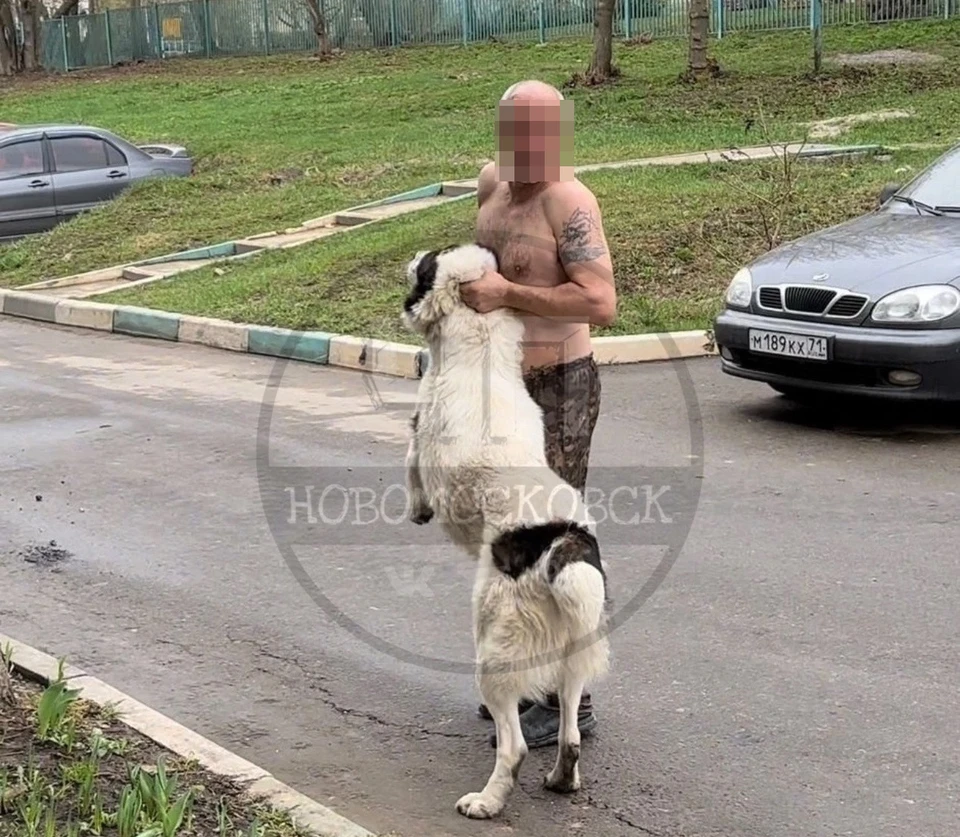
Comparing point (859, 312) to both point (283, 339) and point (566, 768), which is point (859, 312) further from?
point (283, 339)

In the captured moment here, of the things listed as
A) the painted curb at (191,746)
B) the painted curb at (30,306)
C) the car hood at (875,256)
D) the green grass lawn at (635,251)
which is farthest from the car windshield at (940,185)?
the painted curb at (30,306)

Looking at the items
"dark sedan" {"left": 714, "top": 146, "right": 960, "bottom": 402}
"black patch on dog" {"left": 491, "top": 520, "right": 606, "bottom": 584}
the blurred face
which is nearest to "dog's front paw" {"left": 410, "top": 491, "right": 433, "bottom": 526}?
"black patch on dog" {"left": 491, "top": 520, "right": 606, "bottom": 584}

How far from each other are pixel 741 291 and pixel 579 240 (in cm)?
451

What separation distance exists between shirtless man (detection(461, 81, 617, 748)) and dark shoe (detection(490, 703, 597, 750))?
75 centimetres

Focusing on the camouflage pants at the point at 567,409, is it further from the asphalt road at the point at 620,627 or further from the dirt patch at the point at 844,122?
the dirt patch at the point at 844,122

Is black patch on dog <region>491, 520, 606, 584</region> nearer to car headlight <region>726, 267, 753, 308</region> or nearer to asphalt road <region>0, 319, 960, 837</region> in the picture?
asphalt road <region>0, 319, 960, 837</region>

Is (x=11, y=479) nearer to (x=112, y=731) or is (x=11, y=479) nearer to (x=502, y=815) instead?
(x=112, y=731)

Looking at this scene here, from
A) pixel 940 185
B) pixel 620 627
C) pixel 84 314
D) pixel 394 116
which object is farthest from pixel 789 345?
pixel 394 116

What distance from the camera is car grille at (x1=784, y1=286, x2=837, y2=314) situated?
7.55 metres

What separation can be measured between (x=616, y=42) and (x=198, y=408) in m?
24.7

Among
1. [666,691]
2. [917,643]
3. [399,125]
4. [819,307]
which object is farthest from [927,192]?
[399,125]

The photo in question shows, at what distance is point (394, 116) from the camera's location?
2361cm

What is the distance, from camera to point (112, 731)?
4055 mm

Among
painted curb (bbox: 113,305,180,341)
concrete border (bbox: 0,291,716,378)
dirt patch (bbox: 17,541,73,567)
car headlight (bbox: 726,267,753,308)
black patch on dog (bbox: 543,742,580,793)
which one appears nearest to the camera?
black patch on dog (bbox: 543,742,580,793)
